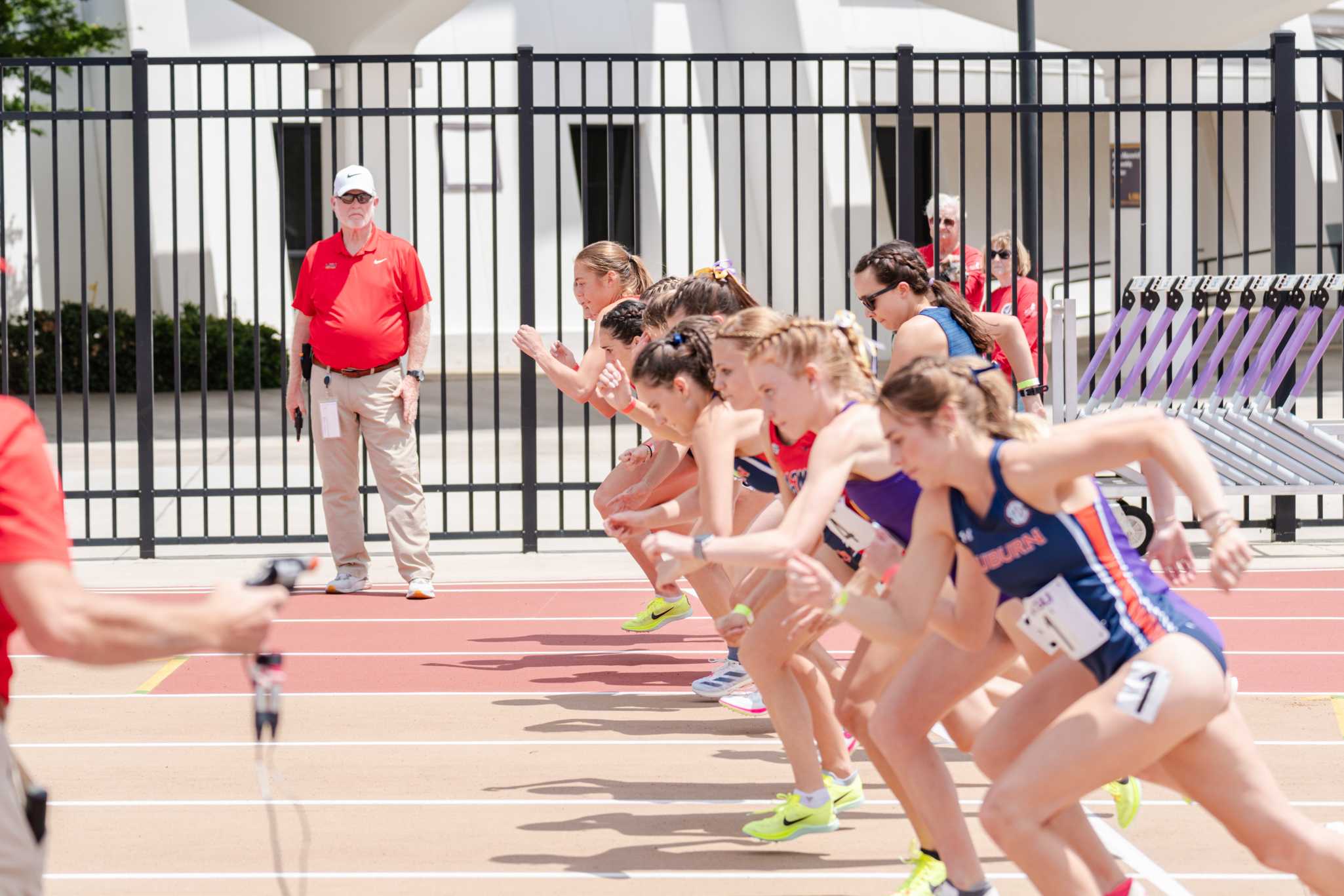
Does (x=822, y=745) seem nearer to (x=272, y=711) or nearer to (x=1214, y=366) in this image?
(x=272, y=711)

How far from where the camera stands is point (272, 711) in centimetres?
338

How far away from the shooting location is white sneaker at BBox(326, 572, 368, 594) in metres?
9.84

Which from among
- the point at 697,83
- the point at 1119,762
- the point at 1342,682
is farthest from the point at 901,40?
the point at 1119,762

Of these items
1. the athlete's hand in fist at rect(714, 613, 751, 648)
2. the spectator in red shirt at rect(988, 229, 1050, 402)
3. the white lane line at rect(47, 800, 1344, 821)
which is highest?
the spectator in red shirt at rect(988, 229, 1050, 402)

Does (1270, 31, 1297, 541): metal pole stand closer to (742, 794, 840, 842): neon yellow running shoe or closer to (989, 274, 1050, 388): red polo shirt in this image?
(989, 274, 1050, 388): red polo shirt

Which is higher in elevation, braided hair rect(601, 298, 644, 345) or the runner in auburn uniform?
braided hair rect(601, 298, 644, 345)

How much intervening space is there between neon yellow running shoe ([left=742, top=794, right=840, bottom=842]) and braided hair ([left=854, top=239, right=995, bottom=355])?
208cm

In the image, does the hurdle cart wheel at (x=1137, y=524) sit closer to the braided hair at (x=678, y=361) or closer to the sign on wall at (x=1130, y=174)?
the braided hair at (x=678, y=361)

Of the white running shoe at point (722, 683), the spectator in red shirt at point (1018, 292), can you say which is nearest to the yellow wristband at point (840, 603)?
the white running shoe at point (722, 683)

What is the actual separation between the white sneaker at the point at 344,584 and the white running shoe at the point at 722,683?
315 cm

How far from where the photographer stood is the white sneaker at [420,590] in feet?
31.5

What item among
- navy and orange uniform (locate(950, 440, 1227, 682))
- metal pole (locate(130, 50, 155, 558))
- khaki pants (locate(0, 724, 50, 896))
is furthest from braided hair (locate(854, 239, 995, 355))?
metal pole (locate(130, 50, 155, 558))

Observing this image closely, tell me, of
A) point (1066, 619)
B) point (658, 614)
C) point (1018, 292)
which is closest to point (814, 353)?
point (1066, 619)

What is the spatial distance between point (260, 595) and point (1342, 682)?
578 centimetres
